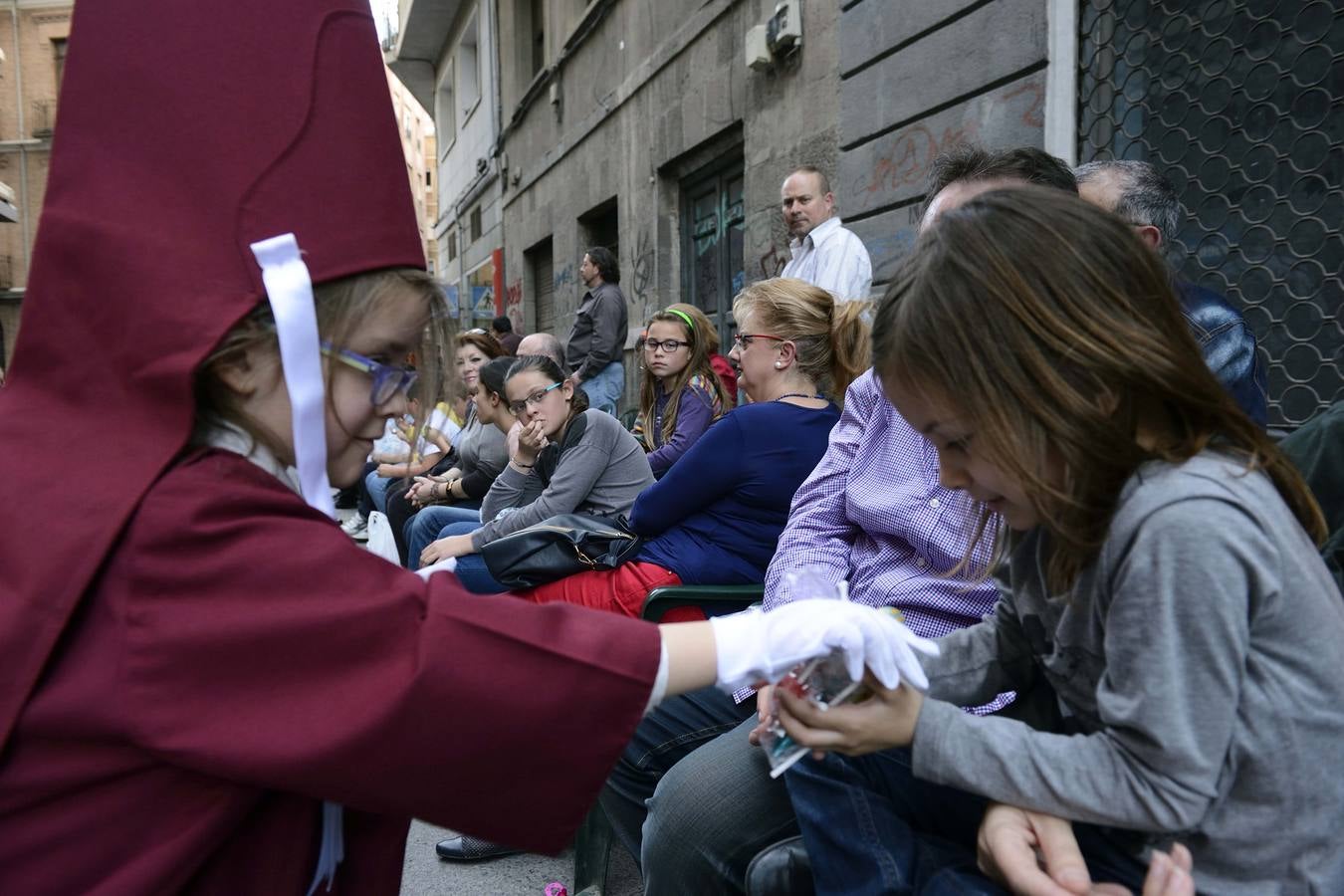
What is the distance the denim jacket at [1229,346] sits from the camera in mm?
2092

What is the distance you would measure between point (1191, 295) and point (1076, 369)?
1.42 metres

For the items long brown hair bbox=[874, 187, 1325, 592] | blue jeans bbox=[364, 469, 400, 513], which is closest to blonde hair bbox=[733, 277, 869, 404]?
long brown hair bbox=[874, 187, 1325, 592]

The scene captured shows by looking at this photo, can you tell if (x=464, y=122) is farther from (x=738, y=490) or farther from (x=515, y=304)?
(x=738, y=490)

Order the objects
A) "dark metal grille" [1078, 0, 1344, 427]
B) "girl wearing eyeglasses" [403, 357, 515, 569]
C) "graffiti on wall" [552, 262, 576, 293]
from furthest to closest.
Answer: "graffiti on wall" [552, 262, 576, 293] < "girl wearing eyeglasses" [403, 357, 515, 569] < "dark metal grille" [1078, 0, 1344, 427]

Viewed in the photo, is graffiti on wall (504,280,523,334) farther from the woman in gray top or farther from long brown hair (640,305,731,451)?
the woman in gray top

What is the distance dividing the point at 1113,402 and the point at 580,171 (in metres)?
10.8

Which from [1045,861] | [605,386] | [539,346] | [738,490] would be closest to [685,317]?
[539,346]

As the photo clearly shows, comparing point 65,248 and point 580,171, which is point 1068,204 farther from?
point 580,171

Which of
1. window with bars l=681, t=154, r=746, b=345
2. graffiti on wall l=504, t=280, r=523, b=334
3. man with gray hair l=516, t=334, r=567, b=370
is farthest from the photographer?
graffiti on wall l=504, t=280, r=523, b=334

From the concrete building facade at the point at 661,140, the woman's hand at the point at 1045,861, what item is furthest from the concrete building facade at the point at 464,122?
the woman's hand at the point at 1045,861

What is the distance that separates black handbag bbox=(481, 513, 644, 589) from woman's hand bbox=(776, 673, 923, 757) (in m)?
1.52

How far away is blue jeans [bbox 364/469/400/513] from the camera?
21.0 feet

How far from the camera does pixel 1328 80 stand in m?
3.10

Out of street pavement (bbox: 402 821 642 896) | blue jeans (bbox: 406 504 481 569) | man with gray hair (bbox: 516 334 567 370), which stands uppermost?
man with gray hair (bbox: 516 334 567 370)
